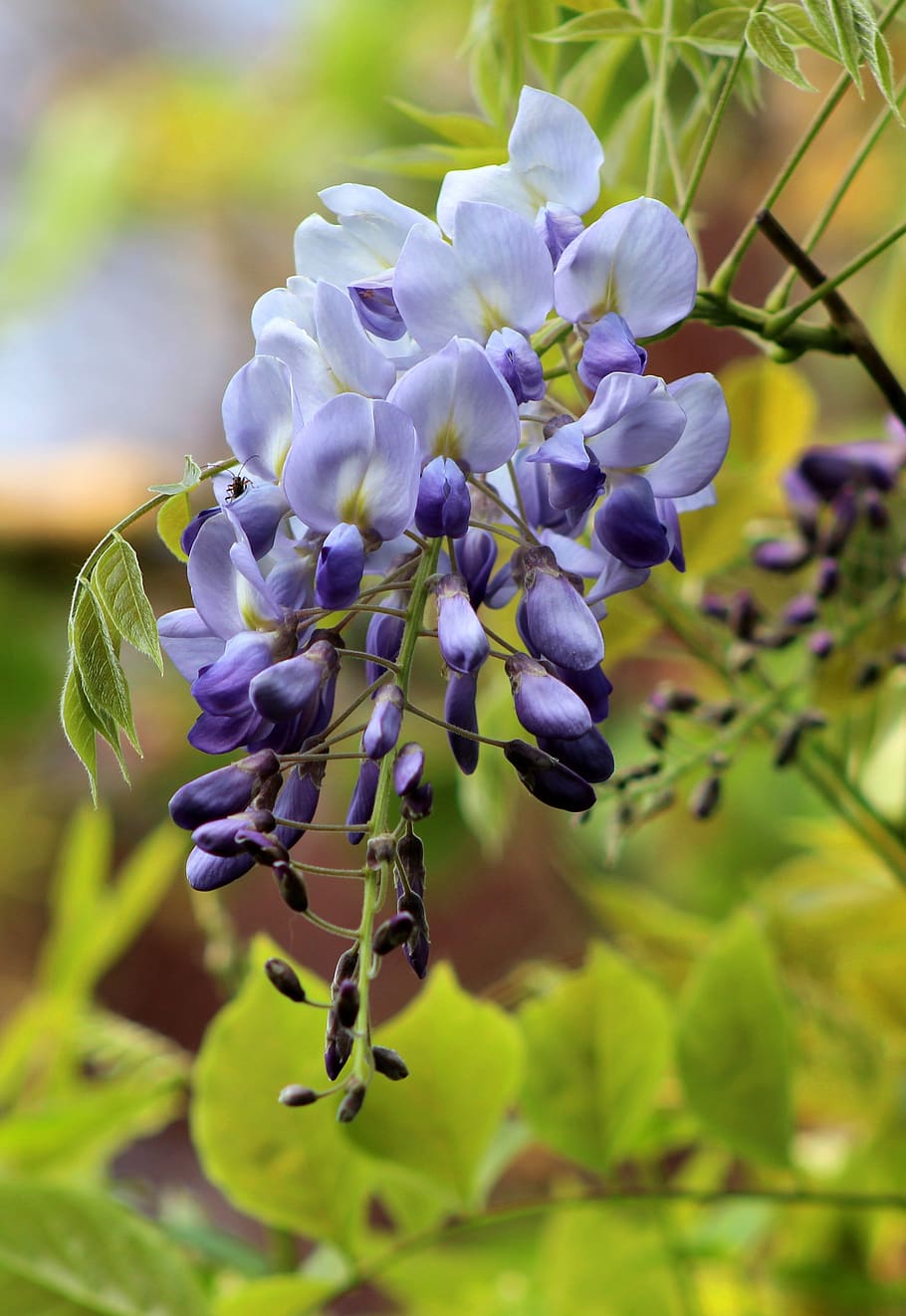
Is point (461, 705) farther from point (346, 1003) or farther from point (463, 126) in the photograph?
point (463, 126)

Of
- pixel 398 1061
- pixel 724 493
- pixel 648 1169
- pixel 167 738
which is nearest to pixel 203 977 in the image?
pixel 167 738

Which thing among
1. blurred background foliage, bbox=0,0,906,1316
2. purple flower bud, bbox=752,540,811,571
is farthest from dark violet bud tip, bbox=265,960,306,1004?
purple flower bud, bbox=752,540,811,571

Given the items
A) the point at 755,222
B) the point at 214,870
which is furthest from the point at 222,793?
the point at 755,222

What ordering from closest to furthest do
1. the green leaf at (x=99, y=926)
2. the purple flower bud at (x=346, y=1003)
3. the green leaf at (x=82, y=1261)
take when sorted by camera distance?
the purple flower bud at (x=346, y=1003)
the green leaf at (x=82, y=1261)
the green leaf at (x=99, y=926)

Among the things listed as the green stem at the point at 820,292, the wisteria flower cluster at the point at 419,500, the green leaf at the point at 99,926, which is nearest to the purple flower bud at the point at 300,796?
the wisteria flower cluster at the point at 419,500

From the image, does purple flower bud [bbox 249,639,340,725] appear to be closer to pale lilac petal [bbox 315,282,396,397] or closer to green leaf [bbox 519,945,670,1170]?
pale lilac petal [bbox 315,282,396,397]

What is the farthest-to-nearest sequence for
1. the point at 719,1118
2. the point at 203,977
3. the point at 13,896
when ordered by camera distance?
the point at 203,977
the point at 13,896
the point at 719,1118

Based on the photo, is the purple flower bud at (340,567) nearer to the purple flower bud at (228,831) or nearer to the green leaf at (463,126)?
the purple flower bud at (228,831)

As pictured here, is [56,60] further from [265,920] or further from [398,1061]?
[398,1061]
